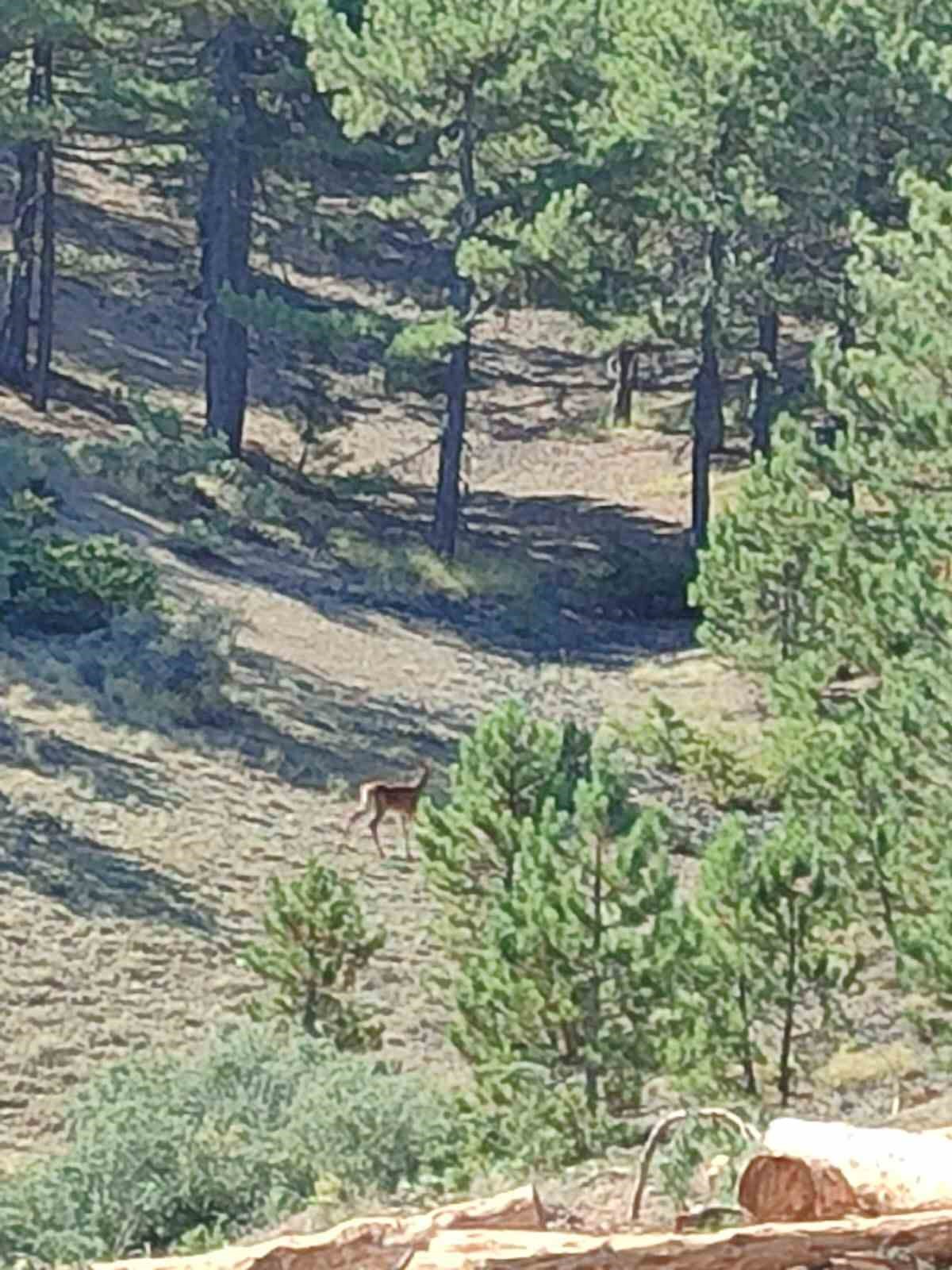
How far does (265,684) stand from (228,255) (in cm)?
1147

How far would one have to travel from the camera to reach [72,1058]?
16609 mm

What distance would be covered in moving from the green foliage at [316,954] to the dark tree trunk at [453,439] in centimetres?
1827

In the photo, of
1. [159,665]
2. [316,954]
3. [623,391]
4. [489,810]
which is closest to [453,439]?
[159,665]

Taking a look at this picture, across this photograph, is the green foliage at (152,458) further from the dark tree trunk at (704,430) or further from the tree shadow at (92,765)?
the tree shadow at (92,765)

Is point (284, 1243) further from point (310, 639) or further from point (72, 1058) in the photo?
point (310, 639)

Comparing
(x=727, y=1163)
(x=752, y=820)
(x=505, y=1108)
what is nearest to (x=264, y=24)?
(x=752, y=820)

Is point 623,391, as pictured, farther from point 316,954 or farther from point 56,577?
point 316,954

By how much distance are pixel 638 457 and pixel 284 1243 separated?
3708 centimetres

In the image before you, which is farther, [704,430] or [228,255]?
[228,255]

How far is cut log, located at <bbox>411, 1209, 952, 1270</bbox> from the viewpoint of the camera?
3.64 meters

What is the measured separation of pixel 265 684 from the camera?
1055 inches

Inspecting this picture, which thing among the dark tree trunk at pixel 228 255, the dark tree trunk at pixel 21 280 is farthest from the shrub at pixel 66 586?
the dark tree trunk at pixel 21 280

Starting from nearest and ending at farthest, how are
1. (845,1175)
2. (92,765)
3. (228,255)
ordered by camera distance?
(845,1175), (92,765), (228,255)

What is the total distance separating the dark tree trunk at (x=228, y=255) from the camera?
34906 mm
